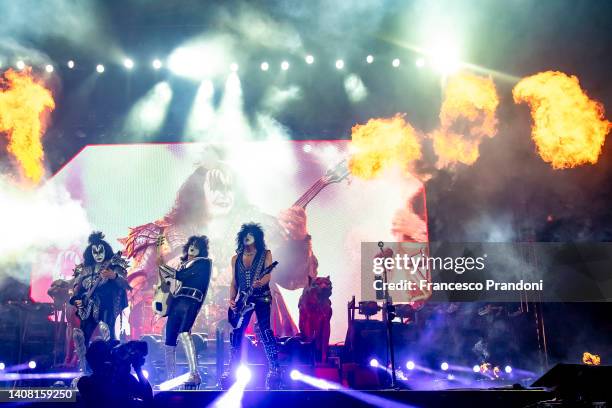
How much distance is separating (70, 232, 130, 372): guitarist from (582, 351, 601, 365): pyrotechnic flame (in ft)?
29.3

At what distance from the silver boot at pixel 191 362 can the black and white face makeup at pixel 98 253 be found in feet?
6.10

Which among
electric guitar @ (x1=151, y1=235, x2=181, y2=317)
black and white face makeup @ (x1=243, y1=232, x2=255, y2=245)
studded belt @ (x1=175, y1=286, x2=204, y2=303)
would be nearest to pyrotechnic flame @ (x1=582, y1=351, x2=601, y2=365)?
black and white face makeup @ (x1=243, y1=232, x2=255, y2=245)

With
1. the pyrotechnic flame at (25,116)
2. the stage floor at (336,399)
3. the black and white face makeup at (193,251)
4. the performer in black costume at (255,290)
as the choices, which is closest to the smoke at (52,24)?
the pyrotechnic flame at (25,116)

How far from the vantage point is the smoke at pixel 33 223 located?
11.6 m

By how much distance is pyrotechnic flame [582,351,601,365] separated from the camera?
10.7 m

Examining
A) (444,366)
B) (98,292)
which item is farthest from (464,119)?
(98,292)

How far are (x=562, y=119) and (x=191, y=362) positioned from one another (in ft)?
30.6

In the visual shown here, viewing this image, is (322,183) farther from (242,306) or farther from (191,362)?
(191,362)

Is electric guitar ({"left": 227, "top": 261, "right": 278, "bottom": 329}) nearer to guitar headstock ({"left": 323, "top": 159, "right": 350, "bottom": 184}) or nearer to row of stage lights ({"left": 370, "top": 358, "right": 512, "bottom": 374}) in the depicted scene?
row of stage lights ({"left": 370, "top": 358, "right": 512, "bottom": 374})

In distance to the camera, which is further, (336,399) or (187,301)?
(187,301)

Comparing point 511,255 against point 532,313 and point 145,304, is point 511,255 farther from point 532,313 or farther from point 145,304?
point 145,304

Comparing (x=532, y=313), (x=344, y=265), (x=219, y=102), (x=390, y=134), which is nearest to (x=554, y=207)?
(x=532, y=313)

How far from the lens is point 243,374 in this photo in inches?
332

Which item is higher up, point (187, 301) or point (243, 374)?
point (187, 301)
